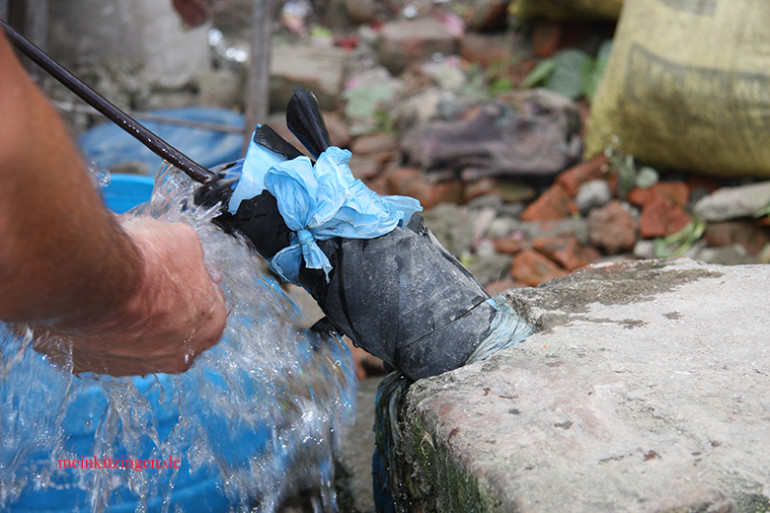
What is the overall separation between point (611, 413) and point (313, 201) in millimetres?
709

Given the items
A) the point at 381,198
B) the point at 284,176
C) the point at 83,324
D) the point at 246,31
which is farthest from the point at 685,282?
the point at 246,31

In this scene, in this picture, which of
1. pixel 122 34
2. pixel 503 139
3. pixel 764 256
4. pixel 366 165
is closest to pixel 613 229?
pixel 764 256

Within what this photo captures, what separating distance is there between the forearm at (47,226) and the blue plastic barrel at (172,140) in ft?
9.25

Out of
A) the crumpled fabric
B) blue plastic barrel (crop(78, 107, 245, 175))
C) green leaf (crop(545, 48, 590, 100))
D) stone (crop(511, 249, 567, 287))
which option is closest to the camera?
the crumpled fabric

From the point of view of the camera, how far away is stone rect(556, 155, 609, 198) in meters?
3.92

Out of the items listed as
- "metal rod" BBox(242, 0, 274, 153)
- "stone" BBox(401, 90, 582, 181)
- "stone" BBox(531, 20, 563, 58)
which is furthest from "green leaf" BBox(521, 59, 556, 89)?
"metal rod" BBox(242, 0, 274, 153)

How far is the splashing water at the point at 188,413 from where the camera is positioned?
5.41 ft

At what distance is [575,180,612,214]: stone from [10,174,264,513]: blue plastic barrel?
2.59 meters

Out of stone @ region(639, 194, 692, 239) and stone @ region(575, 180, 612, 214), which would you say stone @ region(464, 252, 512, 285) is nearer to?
stone @ region(575, 180, 612, 214)

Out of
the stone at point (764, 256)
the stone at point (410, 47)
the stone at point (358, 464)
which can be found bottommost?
the stone at point (358, 464)

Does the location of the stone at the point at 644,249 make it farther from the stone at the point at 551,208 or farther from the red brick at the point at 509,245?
the red brick at the point at 509,245

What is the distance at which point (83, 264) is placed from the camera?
1102 millimetres

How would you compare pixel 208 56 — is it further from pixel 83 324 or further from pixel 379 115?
pixel 83 324

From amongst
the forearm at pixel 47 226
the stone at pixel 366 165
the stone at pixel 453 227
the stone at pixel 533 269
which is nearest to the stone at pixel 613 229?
the stone at pixel 533 269
